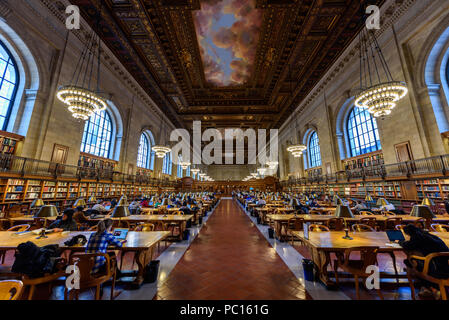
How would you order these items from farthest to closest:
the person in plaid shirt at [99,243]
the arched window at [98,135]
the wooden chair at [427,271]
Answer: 1. the arched window at [98,135]
2. the person in plaid shirt at [99,243]
3. the wooden chair at [427,271]

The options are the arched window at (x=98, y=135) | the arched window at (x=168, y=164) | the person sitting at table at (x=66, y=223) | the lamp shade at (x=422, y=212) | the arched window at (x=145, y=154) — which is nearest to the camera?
the lamp shade at (x=422, y=212)

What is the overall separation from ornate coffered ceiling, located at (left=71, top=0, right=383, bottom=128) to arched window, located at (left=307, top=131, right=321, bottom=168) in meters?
4.32

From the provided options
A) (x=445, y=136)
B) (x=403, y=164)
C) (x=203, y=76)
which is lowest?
(x=403, y=164)

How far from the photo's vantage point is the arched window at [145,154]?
52.1ft

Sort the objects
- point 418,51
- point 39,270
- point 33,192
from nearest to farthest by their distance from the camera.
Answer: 1. point 39,270
2. point 33,192
3. point 418,51

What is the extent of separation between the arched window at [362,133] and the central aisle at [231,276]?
10.6 metres

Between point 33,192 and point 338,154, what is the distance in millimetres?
17191

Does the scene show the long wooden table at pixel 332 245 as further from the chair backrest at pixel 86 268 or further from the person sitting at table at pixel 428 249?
the chair backrest at pixel 86 268

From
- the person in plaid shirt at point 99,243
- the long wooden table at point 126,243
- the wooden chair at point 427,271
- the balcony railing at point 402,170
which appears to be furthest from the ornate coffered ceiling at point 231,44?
the wooden chair at point 427,271

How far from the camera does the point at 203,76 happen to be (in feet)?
41.0

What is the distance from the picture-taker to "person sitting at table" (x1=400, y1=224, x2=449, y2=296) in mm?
1845

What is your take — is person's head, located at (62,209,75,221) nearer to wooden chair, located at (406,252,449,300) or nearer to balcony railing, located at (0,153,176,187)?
balcony railing, located at (0,153,176,187)
